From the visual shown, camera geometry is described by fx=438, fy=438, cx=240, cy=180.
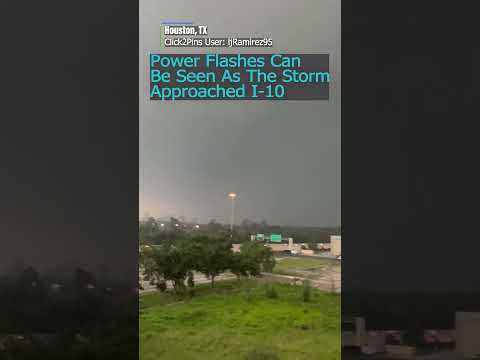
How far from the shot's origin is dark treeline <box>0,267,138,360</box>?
3225 mm

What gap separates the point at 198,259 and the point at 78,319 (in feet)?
3.25

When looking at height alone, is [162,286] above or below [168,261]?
below

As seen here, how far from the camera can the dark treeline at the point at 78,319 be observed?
3225 millimetres

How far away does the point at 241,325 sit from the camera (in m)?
3.19

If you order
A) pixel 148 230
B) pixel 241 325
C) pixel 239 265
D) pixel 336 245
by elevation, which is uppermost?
pixel 148 230

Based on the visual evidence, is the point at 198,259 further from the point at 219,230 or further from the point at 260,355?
the point at 260,355
